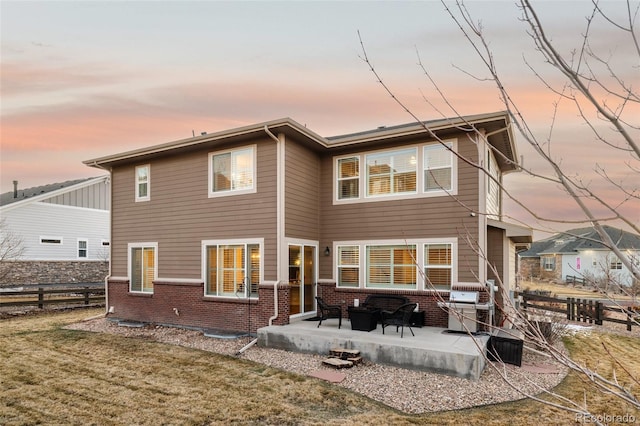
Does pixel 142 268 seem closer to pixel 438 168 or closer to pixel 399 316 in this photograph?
pixel 399 316

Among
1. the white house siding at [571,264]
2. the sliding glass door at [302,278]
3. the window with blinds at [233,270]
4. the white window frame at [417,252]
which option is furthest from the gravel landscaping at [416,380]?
the white house siding at [571,264]

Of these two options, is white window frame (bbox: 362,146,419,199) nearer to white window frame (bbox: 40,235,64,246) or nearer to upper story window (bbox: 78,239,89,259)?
white window frame (bbox: 40,235,64,246)

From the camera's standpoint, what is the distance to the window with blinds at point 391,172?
10.7 m

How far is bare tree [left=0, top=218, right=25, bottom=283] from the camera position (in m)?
19.7

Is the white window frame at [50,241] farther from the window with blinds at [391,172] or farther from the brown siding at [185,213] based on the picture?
the window with blinds at [391,172]

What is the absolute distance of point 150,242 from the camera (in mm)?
12750

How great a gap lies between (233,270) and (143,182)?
4.89 meters

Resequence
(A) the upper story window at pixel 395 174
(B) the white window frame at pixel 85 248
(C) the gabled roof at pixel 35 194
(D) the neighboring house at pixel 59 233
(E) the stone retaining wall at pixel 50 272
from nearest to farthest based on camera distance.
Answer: (A) the upper story window at pixel 395 174, (E) the stone retaining wall at pixel 50 272, (D) the neighboring house at pixel 59 233, (C) the gabled roof at pixel 35 194, (B) the white window frame at pixel 85 248

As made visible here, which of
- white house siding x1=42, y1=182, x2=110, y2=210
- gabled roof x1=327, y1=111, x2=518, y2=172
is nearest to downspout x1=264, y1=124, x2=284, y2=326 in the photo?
gabled roof x1=327, y1=111, x2=518, y2=172

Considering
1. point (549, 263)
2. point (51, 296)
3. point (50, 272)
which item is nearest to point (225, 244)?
point (51, 296)

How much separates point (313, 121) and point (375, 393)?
991 centimetres

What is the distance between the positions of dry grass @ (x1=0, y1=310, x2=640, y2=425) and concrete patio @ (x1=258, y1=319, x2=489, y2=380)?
41.1 inches

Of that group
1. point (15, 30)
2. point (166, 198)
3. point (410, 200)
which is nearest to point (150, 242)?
point (166, 198)

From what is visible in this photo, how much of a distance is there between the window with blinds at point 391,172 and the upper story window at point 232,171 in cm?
337
